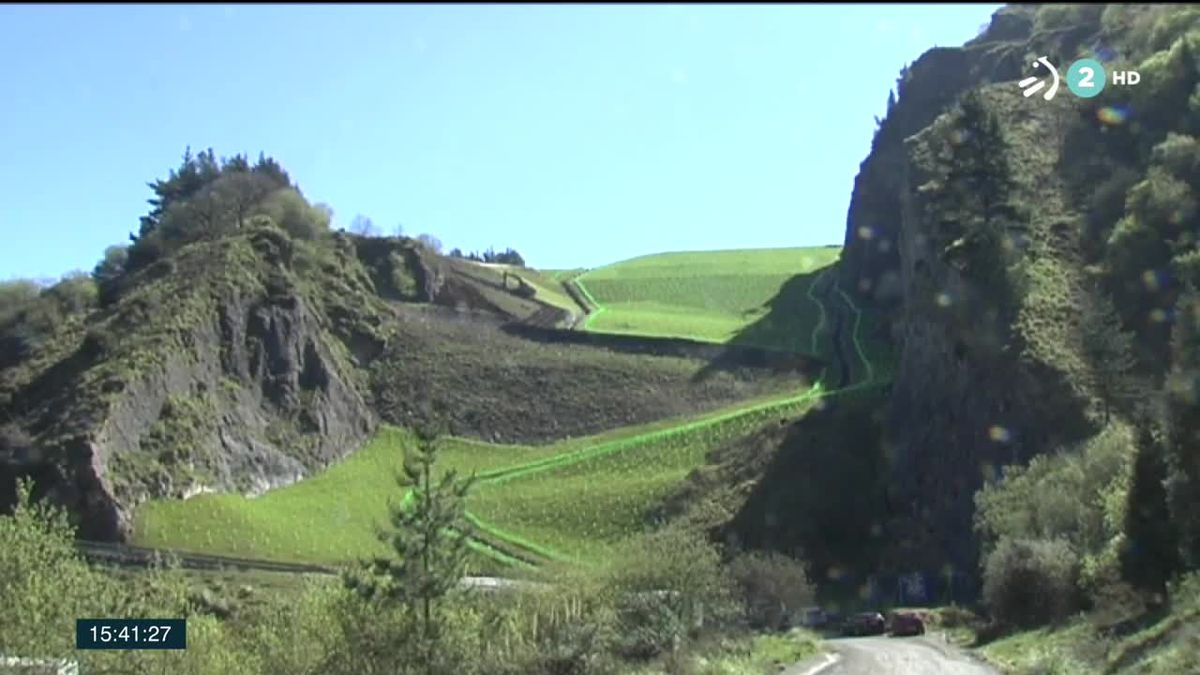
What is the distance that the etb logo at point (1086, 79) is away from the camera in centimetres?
6500

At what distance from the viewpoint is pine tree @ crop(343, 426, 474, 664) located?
29.0 metres

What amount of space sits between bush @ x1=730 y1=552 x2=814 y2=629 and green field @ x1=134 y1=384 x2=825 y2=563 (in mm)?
11702

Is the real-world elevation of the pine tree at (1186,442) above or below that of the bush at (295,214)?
below

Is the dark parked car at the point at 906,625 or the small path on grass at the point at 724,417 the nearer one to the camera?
the dark parked car at the point at 906,625

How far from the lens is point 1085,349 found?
5894 cm

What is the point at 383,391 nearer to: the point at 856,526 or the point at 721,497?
the point at 721,497

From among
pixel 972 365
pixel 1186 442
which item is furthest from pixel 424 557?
pixel 972 365

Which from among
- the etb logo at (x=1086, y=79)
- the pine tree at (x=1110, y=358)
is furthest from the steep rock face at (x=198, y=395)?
the etb logo at (x=1086, y=79)

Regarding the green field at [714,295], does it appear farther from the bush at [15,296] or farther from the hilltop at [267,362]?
the bush at [15,296]

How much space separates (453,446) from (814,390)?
23.6m

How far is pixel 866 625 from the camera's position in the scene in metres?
53.1

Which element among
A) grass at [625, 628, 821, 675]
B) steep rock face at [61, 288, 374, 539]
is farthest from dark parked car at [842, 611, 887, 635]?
steep rock face at [61, 288, 374, 539]

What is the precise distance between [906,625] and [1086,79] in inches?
1203
